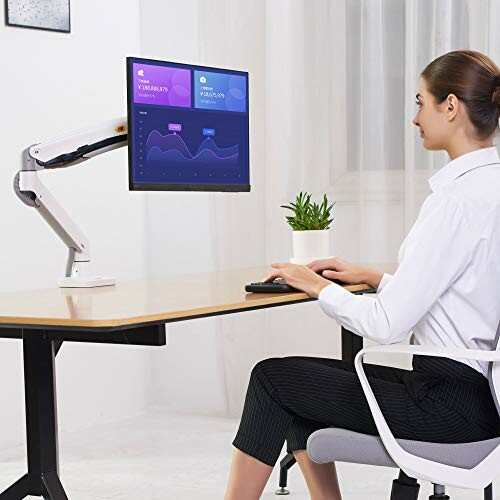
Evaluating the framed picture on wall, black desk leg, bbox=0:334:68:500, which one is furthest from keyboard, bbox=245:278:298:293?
the framed picture on wall

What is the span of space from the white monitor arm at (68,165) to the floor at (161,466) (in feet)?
2.83

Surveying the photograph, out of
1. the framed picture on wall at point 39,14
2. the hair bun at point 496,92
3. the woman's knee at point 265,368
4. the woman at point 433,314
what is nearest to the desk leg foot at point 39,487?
the woman at point 433,314

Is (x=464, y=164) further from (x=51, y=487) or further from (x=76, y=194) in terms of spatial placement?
(x=76, y=194)

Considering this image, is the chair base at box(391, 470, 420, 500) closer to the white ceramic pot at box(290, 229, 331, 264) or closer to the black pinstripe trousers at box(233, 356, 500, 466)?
the black pinstripe trousers at box(233, 356, 500, 466)

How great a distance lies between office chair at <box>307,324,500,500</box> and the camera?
76.5 inches

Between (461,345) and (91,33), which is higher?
(91,33)

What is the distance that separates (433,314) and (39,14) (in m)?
2.47

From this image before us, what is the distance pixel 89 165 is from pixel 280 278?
202cm

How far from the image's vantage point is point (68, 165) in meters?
2.66

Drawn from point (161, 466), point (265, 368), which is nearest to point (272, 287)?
point (265, 368)

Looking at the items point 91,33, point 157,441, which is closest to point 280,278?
point 157,441

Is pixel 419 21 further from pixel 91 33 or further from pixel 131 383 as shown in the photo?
pixel 131 383

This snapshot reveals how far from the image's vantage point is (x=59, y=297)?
2363 mm

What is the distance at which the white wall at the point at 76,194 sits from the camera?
12.9ft
